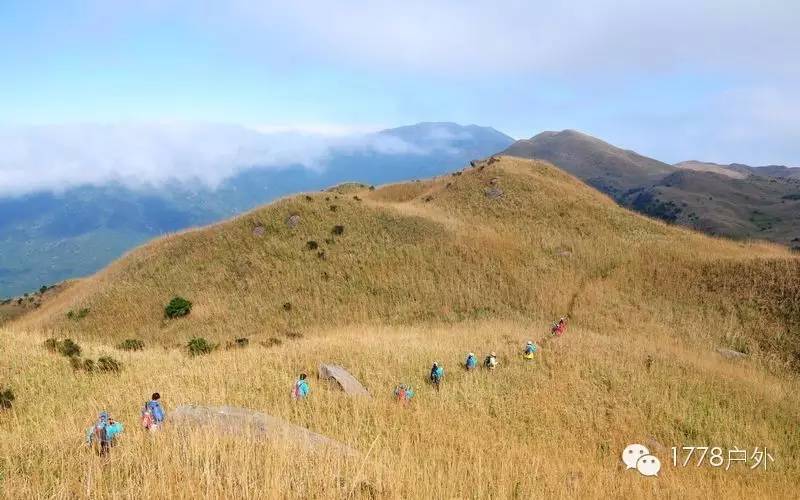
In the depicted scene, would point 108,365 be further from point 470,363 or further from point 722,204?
point 722,204

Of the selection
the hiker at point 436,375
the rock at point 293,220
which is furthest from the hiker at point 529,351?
the rock at point 293,220

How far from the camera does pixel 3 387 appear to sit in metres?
13.4

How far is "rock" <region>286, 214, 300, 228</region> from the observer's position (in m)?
43.4

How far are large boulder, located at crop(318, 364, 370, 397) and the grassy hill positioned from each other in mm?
942

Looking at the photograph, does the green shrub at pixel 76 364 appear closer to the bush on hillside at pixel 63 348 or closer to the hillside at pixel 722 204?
the bush on hillside at pixel 63 348

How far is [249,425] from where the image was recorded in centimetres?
753

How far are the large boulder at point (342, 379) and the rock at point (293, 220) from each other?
2968 centimetres

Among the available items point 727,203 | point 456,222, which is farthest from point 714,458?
point 727,203

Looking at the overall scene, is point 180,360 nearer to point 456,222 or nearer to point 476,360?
point 476,360

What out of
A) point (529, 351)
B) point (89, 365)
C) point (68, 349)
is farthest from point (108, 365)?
point (529, 351)

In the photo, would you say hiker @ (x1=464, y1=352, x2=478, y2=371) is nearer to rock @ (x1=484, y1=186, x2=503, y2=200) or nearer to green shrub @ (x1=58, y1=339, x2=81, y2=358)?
green shrub @ (x1=58, y1=339, x2=81, y2=358)

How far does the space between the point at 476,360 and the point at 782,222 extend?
114m

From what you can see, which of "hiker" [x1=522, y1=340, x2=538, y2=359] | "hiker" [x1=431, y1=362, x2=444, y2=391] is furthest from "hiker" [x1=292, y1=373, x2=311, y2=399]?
"hiker" [x1=522, y1=340, x2=538, y2=359]

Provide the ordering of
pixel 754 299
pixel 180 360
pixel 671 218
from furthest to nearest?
pixel 671 218 → pixel 754 299 → pixel 180 360
